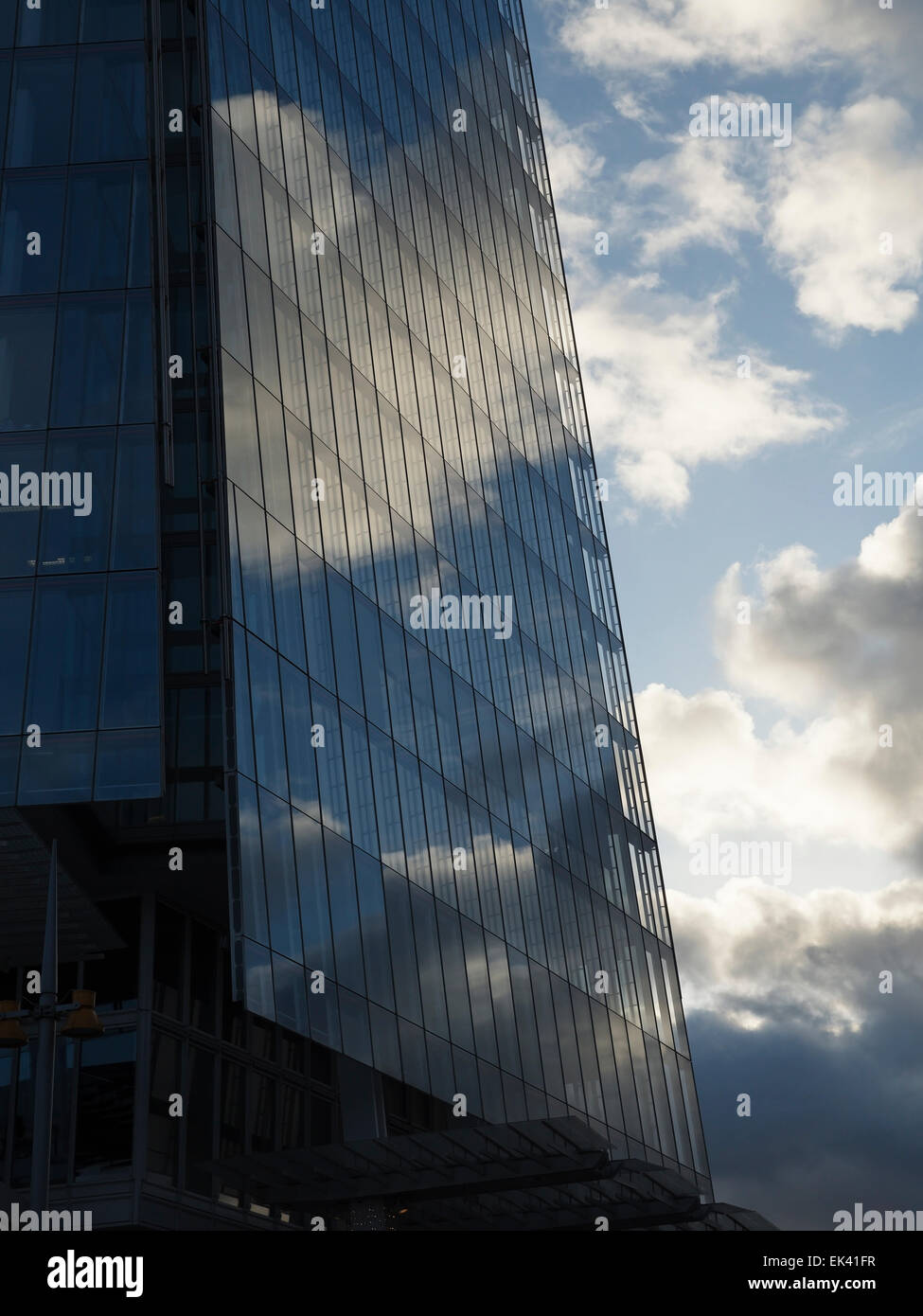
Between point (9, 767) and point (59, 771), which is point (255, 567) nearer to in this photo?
point (59, 771)

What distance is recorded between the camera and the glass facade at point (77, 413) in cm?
2388

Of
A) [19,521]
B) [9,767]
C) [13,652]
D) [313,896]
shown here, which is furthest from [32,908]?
[19,521]

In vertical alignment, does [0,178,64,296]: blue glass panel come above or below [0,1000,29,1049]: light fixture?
above

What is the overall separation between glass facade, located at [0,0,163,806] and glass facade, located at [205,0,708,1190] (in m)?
1.71

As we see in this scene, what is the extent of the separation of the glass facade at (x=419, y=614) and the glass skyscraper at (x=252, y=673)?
14cm

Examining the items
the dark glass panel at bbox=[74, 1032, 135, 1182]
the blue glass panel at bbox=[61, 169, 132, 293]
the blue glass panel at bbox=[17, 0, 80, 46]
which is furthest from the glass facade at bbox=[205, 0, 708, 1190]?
the dark glass panel at bbox=[74, 1032, 135, 1182]

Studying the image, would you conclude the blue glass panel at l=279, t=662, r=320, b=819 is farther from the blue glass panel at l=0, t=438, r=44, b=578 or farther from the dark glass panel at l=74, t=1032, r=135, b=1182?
the dark glass panel at l=74, t=1032, r=135, b=1182

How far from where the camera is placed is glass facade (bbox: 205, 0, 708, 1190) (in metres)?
27.6

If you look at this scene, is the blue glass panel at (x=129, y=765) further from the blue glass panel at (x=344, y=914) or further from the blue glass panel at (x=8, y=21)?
the blue glass panel at (x=8, y=21)

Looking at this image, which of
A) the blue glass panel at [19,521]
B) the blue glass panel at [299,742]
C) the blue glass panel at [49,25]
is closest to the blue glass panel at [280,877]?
the blue glass panel at [299,742]

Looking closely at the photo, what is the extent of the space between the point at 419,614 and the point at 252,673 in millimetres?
10833

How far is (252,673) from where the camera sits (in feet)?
85.7

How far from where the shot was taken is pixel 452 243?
4594 centimetres
